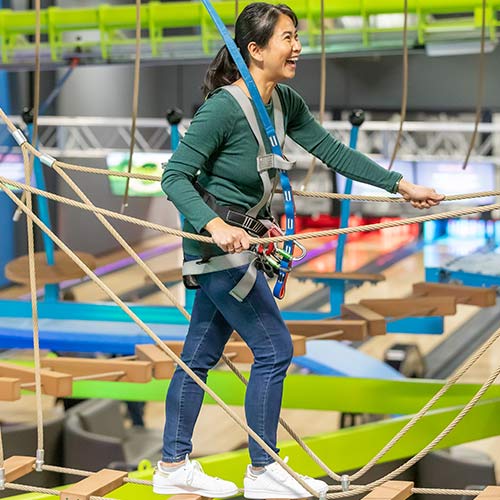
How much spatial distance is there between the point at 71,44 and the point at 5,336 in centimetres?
233

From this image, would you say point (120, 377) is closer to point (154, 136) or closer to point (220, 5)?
point (220, 5)

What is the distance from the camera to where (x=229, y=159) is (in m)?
2.38

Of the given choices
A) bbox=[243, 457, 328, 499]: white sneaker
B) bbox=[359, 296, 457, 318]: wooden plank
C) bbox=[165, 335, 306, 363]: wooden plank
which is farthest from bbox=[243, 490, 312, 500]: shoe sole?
bbox=[359, 296, 457, 318]: wooden plank

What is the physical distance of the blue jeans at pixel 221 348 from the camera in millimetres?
2445

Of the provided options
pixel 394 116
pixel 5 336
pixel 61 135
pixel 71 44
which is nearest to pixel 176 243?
pixel 394 116

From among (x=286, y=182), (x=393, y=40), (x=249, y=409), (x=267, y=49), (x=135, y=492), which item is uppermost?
(x=393, y=40)

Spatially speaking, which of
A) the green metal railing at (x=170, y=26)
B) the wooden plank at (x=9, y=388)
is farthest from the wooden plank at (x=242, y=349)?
the green metal railing at (x=170, y=26)

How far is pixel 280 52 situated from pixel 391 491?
1.01m

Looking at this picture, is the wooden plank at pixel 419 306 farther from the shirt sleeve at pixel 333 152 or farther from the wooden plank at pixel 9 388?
the shirt sleeve at pixel 333 152

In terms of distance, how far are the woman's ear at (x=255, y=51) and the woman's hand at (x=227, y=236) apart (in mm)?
374

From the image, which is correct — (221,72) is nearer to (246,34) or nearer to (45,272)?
(246,34)

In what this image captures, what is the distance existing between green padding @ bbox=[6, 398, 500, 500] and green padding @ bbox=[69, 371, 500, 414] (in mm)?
215

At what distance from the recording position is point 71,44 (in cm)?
Answer: 658

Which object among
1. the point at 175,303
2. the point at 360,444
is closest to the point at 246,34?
the point at 175,303
